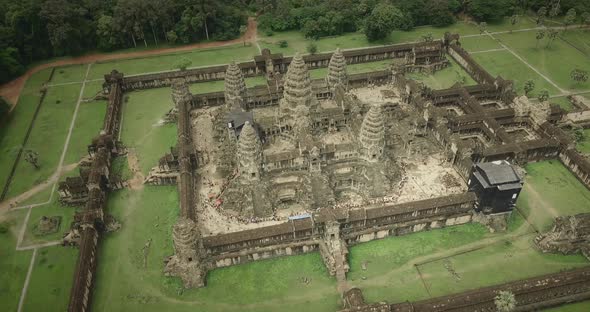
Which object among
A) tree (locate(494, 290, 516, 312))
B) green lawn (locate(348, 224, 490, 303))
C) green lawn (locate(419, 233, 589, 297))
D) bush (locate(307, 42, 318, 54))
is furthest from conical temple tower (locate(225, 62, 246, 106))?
tree (locate(494, 290, 516, 312))

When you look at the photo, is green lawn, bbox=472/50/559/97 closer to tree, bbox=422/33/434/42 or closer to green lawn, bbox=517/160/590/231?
tree, bbox=422/33/434/42

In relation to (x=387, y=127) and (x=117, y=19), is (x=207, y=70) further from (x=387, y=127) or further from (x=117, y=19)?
(x=387, y=127)

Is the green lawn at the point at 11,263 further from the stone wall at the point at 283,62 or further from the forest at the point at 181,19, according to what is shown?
the forest at the point at 181,19

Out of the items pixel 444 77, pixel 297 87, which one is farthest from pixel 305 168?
pixel 444 77

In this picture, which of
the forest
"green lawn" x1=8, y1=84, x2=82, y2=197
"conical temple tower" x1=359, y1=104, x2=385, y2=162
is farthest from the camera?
the forest

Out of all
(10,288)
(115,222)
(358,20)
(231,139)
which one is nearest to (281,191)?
(231,139)

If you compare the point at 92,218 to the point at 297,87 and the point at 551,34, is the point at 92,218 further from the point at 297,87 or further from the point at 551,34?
the point at 551,34
